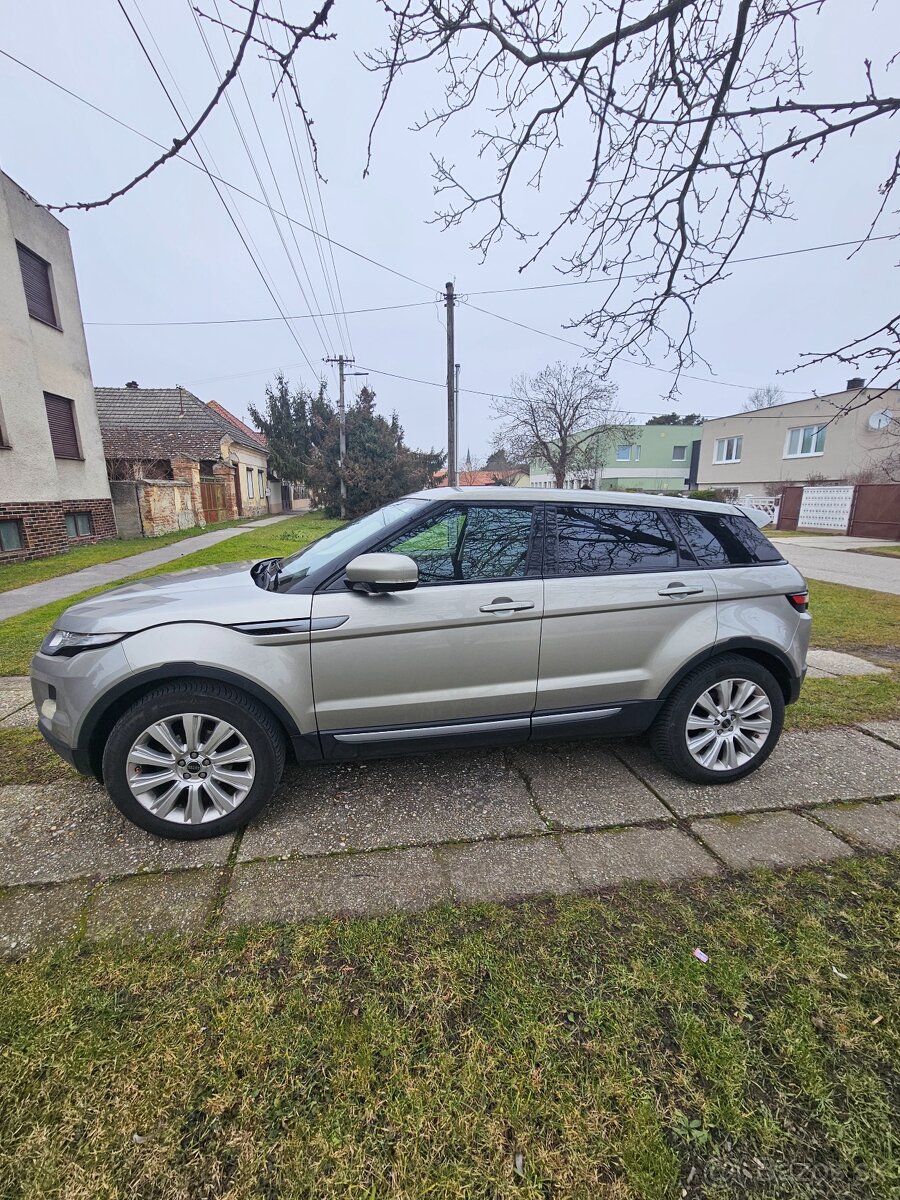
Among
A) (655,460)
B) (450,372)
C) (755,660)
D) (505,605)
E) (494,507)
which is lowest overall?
(755,660)

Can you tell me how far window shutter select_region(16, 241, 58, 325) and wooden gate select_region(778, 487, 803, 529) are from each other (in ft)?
80.2

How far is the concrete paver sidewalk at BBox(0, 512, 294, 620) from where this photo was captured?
7316mm

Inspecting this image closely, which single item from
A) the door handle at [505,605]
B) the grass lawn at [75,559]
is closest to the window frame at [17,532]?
the grass lawn at [75,559]

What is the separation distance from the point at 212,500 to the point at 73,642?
793 inches

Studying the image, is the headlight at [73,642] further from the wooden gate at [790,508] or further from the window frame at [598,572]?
the wooden gate at [790,508]

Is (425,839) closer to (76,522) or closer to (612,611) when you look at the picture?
(612,611)

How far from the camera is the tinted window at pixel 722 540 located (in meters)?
2.96

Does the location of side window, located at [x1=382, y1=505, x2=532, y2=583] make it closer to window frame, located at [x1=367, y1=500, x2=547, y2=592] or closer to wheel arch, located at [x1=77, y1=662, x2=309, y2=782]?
window frame, located at [x1=367, y1=500, x2=547, y2=592]

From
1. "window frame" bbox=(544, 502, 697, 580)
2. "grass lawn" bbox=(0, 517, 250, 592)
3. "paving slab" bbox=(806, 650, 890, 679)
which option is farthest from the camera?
"grass lawn" bbox=(0, 517, 250, 592)

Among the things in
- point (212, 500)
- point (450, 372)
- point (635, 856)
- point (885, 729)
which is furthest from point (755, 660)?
point (212, 500)

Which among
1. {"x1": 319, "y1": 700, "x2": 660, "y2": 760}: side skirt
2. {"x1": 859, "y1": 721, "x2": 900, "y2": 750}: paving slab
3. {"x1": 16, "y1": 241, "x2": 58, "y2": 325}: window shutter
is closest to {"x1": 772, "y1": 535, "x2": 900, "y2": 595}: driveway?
{"x1": 859, "y1": 721, "x2": 900, "y2": 750}: paving slab

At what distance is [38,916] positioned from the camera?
201 centimetres

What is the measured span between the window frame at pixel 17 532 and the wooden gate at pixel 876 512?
2314cm

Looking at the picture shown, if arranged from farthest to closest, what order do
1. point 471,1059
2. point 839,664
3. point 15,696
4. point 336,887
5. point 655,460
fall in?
point 655,460 → point 839,664 → point 15,696 → point 336,887 → point 471,1059
